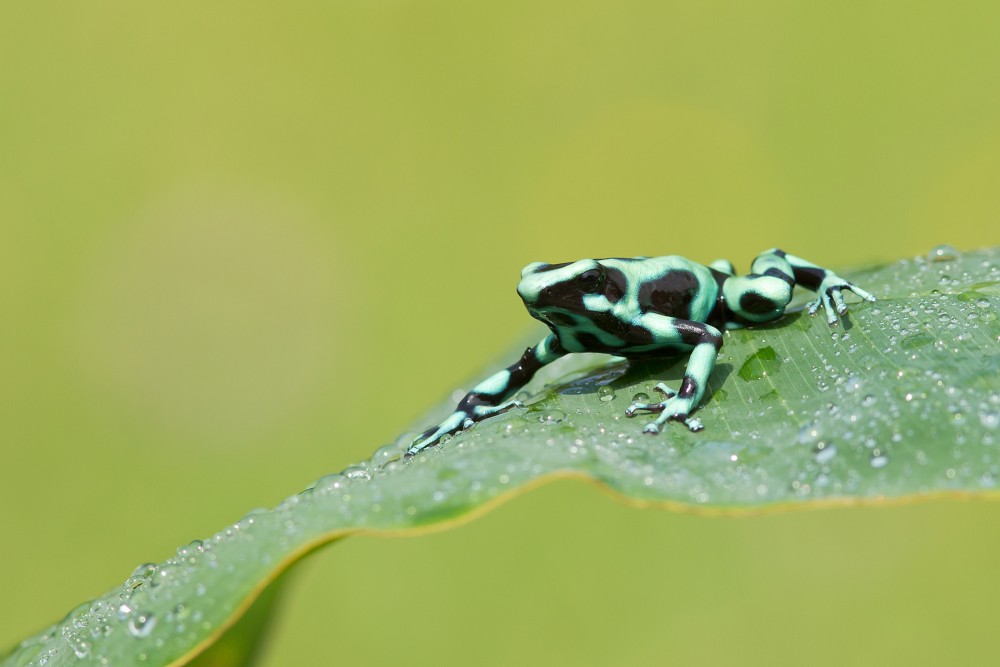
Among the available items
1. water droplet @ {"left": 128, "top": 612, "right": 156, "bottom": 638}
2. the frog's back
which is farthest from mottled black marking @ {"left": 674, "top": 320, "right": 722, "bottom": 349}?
water droplet @ {"left": 128, "top": 612, "right": 156, "bottom": 638}

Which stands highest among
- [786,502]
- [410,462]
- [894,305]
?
[410,462]

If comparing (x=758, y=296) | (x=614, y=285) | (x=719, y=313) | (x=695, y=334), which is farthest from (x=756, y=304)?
(x=614, y=285)

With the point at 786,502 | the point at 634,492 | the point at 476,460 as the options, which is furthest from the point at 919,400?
the point at 476,460

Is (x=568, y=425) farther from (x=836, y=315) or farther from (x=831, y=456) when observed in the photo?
(x=836, y=315)

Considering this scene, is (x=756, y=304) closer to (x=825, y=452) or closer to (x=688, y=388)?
(x=688, y=388)

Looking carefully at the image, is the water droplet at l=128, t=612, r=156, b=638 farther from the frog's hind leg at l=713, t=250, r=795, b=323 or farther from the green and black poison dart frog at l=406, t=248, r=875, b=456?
the frog's hind leg at l=713, t=250, r=795, b=323

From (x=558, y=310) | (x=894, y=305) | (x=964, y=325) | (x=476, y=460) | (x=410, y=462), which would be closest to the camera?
(x=476, y=460)
